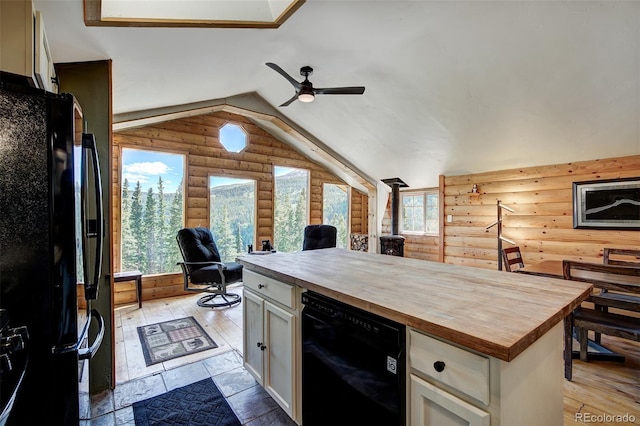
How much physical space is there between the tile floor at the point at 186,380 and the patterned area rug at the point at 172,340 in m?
0.07

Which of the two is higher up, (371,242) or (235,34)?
(235,34)

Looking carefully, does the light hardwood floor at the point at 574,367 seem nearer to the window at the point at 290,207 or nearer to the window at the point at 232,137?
the window at the point at 290,207

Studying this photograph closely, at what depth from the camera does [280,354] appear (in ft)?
5.58

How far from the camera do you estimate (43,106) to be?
1049 mm

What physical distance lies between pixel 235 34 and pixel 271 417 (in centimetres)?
269

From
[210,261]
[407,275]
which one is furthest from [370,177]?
[407,275]

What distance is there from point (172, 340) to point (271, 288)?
6.04 ft

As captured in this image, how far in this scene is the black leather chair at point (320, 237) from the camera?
4660mm

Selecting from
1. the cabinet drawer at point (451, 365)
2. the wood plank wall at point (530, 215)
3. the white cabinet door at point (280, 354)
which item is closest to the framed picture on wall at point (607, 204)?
the wood plank wall at point (530, 215)

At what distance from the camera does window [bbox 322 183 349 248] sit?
6.76 m

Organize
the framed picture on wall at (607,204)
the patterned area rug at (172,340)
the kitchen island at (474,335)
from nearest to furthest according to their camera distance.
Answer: the kitchen island at (474,335)
the patterned area rug at (172,340)
the framed picture on wall at (607,204)

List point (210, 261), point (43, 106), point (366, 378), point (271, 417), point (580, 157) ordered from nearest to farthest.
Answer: point (43, 106), point (366, 378), point (271, 417), point (580, 157), point (210, 261)

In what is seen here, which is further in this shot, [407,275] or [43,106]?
[407,275]

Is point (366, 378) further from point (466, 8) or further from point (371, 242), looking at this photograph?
point (371, 242)
